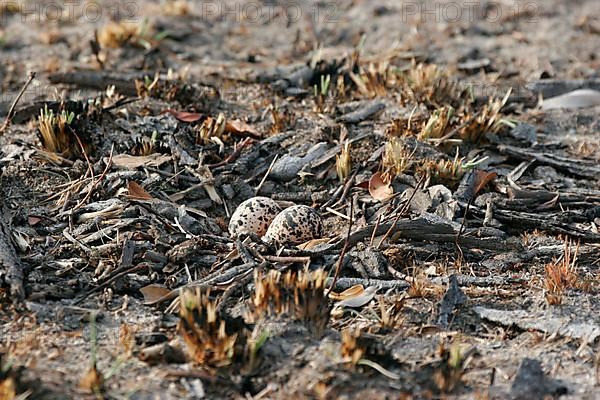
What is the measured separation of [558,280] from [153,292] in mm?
1996

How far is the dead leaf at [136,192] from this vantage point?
4.64 metres

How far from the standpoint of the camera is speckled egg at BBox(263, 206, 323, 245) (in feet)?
13.8

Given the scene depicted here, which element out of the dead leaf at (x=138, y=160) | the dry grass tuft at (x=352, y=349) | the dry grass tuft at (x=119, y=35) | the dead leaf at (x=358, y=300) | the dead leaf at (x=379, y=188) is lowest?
the dead leaf at (x=358, y=300)

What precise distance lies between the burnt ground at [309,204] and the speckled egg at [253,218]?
159 mm

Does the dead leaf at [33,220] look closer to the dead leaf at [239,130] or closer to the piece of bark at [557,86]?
the dead leaf at [239,130]

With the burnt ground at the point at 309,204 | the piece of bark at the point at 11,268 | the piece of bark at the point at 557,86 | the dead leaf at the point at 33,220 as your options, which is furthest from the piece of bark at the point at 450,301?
the piece of bark at the point at 557,86

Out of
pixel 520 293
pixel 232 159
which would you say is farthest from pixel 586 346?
pixel 232 159

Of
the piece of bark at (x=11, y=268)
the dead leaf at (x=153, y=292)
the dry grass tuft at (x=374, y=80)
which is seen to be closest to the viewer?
the piece of bark at (x=11, y=268)

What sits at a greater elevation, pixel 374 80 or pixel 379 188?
pixel 374 80

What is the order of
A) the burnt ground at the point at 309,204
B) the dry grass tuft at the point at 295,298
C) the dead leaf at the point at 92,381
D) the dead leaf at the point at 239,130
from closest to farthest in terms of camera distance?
1. the dead leaf at the point at 92,381
2. the burnt ground at the point at 309,204
3. the dry grass tuft at the point at 295,298
4. the dead leaf at the point at 239,130

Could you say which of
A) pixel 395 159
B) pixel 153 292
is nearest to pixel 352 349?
pixel 153 292

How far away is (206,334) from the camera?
3316mm

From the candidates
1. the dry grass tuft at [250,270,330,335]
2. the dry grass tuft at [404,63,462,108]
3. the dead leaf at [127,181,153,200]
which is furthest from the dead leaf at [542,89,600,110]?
the dry grass tuft at [250,270,330,335]

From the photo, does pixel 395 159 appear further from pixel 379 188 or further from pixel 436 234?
pixel 436 234
